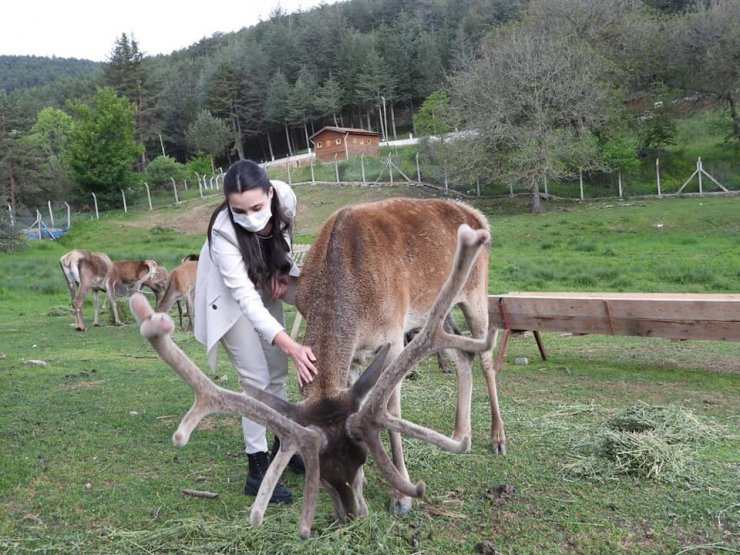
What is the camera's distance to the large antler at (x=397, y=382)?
3.37 metres

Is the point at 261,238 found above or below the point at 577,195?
above

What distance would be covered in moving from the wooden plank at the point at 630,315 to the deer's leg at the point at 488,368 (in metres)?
2.45

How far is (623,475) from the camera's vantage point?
15.3ft

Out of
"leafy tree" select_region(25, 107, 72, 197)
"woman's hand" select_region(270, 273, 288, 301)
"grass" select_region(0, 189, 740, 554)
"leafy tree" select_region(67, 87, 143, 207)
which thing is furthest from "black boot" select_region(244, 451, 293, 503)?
"leafy tree" select_region(25, 107, 72, 197)

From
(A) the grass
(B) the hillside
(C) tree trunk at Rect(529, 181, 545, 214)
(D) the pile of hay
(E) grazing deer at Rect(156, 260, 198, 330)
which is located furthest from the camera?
(B) the hillside

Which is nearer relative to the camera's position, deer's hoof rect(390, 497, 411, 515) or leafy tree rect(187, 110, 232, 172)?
deer's hoof rect(390, 497, 411, 515)

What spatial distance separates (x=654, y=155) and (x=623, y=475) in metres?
36.8

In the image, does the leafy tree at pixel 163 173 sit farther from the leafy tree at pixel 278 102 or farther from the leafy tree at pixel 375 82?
the leafy tree at pixel 375 82

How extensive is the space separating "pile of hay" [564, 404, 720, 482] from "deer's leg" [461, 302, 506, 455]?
59cm

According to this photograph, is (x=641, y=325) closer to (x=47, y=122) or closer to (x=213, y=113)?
(x=213, y=113)

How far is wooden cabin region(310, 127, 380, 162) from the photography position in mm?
52938

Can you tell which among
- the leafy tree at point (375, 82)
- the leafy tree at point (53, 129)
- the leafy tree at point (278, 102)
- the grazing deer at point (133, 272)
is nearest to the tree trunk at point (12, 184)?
the leafy tree at point (53, 129)

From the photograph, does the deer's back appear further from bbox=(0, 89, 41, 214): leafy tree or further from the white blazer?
bbox=(0, 89, 41, 214): leafy tree

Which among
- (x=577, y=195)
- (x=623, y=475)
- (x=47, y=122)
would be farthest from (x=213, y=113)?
(x=623, y=475)
